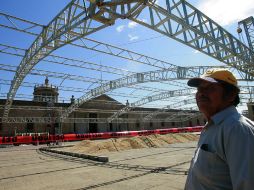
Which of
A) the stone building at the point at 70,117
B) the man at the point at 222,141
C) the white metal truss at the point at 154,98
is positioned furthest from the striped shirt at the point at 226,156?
the white metal truss at the point at 154,98

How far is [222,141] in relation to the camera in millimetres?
1620

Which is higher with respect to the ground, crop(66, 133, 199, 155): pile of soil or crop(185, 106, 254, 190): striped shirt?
crop(185, 106, 254, 190): striped shirt

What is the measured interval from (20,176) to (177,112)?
5520cm

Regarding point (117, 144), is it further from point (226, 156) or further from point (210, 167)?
point (226, 156)

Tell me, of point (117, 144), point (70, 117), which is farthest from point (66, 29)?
point (70, 117)

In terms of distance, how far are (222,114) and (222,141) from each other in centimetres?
23

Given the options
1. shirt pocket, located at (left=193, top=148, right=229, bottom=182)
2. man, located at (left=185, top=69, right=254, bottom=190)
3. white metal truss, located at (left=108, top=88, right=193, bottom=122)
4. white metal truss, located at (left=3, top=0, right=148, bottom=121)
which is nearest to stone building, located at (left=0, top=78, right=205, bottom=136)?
white metal truss, located at (left=108, top=88, right=193, bottom=122)

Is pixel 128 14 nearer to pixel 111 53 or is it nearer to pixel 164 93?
pixel 111 53

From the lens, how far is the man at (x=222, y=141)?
4.80 ft

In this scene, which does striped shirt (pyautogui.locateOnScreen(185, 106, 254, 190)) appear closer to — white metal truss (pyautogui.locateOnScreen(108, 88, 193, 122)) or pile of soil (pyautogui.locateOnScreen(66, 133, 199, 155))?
pile of soil (pyautogui.locateOnScreen(66, 133, 199, 155))

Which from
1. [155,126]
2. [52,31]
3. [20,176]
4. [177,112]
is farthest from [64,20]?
[177,112]

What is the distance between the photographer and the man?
1462 millimetres

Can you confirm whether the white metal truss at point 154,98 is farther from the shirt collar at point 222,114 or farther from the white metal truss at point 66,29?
the shirt collar at point 222,114

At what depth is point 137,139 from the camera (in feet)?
70.5
